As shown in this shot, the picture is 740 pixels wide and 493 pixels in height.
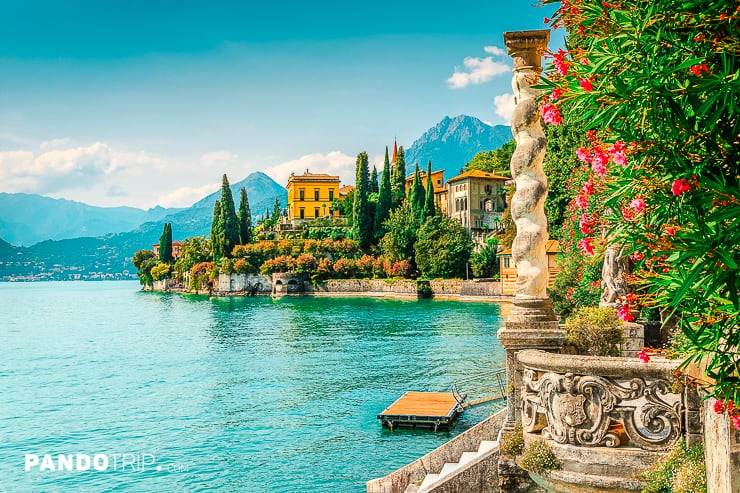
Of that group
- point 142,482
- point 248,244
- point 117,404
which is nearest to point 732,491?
point 142,482

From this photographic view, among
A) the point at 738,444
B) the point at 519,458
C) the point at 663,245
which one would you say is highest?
the point at 663,245

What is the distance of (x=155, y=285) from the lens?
132 meters

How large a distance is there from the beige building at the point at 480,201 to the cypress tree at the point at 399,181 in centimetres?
997

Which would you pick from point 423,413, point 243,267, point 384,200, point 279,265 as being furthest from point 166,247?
point 423,413

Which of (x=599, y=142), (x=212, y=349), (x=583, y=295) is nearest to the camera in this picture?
(x=599, y=142)

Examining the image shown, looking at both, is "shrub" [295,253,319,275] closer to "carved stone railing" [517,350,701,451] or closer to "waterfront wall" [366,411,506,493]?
"waterfront wall" [366,411,506,493]

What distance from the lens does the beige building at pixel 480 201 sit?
8669cm

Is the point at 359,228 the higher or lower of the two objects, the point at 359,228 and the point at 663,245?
the higher

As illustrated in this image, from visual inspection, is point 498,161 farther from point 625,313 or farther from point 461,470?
point 625,313

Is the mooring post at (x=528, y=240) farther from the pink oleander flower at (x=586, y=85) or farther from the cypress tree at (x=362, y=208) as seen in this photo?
the cypress tree at (x=362, y=208)

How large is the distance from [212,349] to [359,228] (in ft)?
181

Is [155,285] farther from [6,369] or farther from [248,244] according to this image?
[6,369]

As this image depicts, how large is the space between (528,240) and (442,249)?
238ft

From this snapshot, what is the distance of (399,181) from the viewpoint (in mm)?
101000
